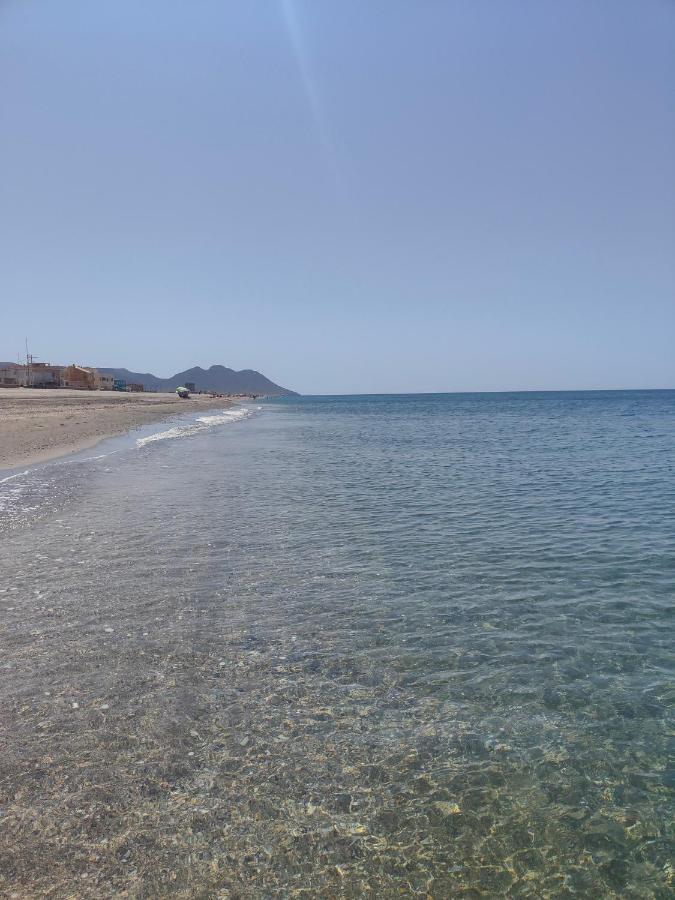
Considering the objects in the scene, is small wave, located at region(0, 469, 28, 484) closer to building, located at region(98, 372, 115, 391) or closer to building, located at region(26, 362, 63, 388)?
building, located at region(26, 362, 63, 388)


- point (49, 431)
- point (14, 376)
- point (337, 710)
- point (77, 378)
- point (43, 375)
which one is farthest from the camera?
point (77, 378)

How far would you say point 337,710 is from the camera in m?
5.84

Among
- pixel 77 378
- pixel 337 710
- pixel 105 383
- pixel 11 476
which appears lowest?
pixel 337 710

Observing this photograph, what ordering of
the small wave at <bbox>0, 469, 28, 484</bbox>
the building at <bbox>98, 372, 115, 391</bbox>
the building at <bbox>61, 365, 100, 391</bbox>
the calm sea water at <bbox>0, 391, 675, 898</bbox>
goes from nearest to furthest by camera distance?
the calm sea water at <bbox>0, 391, 675, 898</bbox> < the small wave at <bbox>0, 469, 28, 484</bbox> < the building at <bbox>61, 365, 100, 391</bbox> < the building at <bbox>98, 372, 115, 391</bbox>

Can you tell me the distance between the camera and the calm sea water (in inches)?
158

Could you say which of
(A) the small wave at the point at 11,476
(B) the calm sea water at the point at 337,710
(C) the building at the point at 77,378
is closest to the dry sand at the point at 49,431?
(A) the small wave at the point at 11,476

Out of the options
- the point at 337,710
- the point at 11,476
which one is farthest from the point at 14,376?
the point at 337,710

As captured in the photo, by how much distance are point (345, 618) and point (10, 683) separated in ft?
14.4

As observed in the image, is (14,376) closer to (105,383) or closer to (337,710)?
(105,383)

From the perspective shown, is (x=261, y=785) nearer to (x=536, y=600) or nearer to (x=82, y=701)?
(x=82, y=701)

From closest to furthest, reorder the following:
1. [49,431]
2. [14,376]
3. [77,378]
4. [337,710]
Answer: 1. [337,710]
2. [49,431]
3. [14,376]
4. [77,378]

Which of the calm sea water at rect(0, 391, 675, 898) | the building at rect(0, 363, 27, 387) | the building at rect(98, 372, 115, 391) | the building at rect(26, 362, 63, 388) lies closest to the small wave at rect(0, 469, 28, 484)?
the calm sea water at rect(0, 391, 675, 898)

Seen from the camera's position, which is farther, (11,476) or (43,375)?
(43,375)

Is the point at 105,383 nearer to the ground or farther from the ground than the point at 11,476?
farther from the ground
